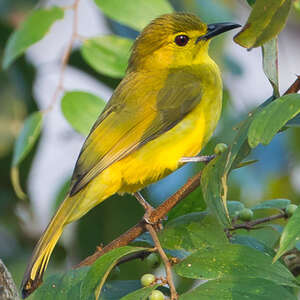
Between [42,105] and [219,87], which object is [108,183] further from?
[42,105]

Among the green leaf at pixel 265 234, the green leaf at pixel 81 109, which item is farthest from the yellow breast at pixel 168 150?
the green leaf at pixel 265 234

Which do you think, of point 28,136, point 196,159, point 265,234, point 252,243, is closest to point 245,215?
point 252,243

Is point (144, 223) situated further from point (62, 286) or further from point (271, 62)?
point (271, 62)

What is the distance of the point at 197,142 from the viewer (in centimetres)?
311

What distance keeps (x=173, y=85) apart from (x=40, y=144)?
3.94 feet

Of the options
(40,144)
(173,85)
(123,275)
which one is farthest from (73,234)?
(173,85)

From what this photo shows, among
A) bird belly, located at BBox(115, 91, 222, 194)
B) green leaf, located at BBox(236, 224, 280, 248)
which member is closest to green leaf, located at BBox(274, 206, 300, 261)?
green leaf, located at BBox(236, 224, 280, 248)

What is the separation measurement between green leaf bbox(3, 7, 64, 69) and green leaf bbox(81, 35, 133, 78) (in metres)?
0.20

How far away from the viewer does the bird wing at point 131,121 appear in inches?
117

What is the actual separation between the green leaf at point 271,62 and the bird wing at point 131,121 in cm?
109

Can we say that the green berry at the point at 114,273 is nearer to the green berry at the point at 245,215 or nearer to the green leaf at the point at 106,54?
the green berry at the point at 245,215

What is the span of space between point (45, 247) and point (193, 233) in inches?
32.2

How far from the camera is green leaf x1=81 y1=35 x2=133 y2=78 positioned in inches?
126

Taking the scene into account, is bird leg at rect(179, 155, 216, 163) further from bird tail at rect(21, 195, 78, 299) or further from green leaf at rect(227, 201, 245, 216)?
bird tail at rect(21, 195, 78, 299)
